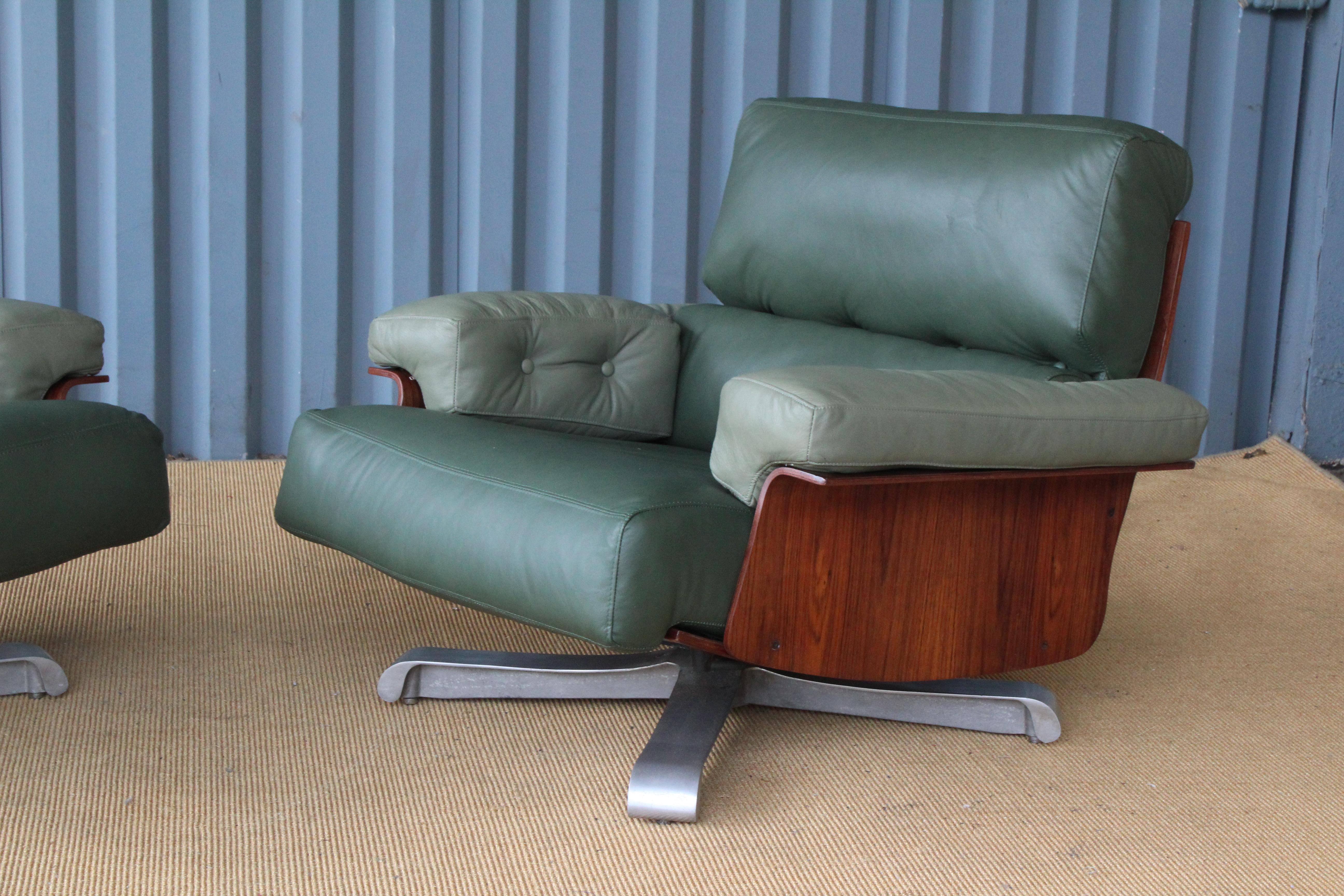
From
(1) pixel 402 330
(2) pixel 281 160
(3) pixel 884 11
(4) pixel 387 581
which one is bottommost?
(4) pixel 387 581

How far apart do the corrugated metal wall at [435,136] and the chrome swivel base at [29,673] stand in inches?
52.6

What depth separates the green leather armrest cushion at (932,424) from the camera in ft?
3.63

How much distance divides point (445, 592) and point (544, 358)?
0.49 metres

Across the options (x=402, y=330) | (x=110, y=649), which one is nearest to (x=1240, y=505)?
(x=402, y=330)

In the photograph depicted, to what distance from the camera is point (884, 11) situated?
288 cm

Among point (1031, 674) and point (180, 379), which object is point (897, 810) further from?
point (180, 379)

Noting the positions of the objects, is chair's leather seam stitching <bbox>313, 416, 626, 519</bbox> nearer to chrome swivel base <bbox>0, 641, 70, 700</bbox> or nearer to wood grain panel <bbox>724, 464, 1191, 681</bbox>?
wood grain panel <bbox>724, 464, 1191, 681</bbox>

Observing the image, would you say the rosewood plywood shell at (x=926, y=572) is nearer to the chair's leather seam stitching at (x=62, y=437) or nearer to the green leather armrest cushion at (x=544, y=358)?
the green leather armrest cushion at (x=544, y=358)

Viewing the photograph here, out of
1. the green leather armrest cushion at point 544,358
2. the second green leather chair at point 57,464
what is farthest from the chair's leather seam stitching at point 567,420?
the second green leather chair at point 57,464

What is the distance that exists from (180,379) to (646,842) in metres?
1.95

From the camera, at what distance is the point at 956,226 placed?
5.09 feet

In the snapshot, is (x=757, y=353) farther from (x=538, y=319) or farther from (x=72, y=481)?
(x=72, y=481)

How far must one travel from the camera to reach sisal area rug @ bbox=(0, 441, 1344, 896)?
1.13m

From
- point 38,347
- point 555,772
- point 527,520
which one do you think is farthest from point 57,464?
point 555,772
